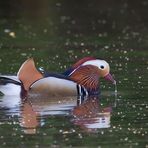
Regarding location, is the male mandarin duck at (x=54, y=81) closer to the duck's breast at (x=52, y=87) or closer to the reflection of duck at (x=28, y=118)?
the duck's breast at (x=52, y=87)

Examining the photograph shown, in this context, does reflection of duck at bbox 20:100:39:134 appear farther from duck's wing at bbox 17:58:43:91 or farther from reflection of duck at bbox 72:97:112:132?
reflection of duck at bbox 72:97:112:132

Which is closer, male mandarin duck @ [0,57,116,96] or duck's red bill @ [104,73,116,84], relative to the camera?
male mandarin duck @ [0,57,116,96]

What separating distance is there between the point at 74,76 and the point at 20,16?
433 inches

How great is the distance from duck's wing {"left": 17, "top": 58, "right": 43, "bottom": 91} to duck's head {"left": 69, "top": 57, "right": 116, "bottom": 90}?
0.58 m

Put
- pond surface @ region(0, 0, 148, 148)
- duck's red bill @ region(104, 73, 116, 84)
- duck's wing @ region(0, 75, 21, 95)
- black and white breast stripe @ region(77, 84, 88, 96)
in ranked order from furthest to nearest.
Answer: duck's red bill @ region(104, 73, 116, 84) < black and white breast stripe @ region(77, 84, 88, 96) < duck's wing @ region(0, 75, 21, 95) < pond surface @ region(0, 0, 148, 148)

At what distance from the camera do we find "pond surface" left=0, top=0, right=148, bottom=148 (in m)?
9.89

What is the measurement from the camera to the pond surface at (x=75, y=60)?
9891 mm

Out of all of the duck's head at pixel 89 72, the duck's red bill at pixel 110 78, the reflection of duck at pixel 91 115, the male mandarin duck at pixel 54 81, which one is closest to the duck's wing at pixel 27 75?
the male mandarin duck at pixel 54 81

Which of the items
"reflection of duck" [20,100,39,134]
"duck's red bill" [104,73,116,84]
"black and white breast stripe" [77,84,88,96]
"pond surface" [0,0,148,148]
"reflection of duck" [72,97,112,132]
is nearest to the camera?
"pond surface" [0,0,148,148]

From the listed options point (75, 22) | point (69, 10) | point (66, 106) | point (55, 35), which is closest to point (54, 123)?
point (66, 106)

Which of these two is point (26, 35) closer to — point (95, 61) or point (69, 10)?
point (69, 10)

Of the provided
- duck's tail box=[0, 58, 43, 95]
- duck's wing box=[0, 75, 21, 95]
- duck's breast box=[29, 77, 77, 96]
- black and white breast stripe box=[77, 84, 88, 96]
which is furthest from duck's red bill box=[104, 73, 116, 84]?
duck's wing box=[0, 75, 21, 95]

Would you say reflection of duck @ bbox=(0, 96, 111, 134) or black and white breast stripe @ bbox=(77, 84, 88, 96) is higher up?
black and white breast stripe @ bbox=(77, 84, 88, 96)

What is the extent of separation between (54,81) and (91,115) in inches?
55.9
